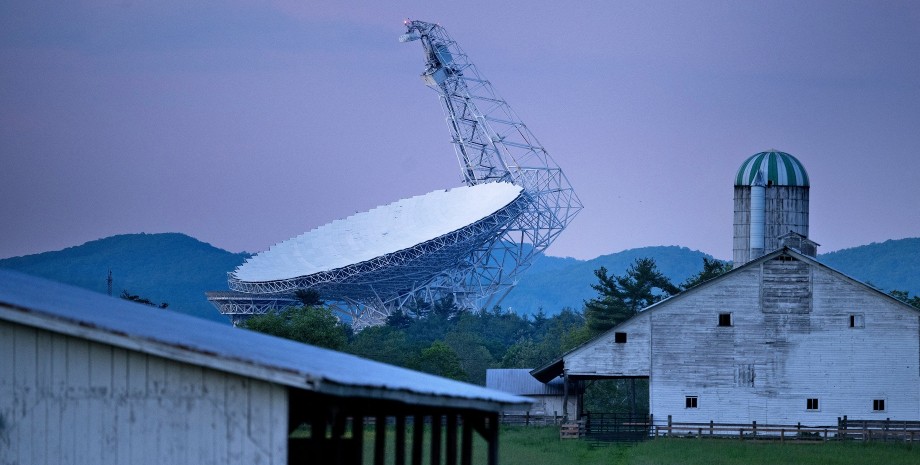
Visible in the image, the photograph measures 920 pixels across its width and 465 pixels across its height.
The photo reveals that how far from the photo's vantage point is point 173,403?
550 inches

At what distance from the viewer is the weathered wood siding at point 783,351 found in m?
54.8

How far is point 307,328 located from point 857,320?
28190 mm

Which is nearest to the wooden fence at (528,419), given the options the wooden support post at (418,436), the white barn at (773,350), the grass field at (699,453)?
the white barn at (773,350)

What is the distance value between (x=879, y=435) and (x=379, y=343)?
151 feet

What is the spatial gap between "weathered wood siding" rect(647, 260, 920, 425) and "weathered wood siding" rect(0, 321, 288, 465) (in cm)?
4315

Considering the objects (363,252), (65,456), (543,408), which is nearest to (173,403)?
(65,456)

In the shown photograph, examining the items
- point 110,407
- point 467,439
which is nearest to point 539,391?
point 467,439

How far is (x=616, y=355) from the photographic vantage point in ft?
185

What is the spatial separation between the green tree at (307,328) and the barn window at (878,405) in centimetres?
2654

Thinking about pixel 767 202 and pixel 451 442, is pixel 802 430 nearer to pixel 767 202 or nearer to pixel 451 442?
pixel 767 202

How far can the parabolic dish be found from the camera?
8812 cm

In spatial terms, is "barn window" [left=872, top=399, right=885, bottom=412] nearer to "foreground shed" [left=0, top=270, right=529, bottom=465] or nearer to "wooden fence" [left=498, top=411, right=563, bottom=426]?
"wooden fence" [left=498, top=411, right=563, bottom=426]

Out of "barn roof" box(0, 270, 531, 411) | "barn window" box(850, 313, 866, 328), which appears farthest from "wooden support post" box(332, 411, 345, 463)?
"barn window" box(850, 313, 866, 328)

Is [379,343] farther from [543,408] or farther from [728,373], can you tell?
[728,373]
